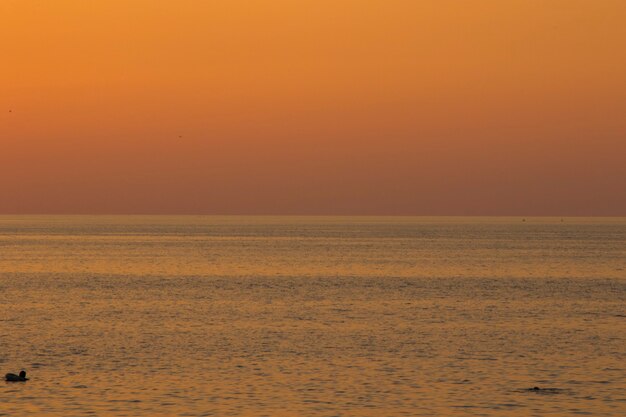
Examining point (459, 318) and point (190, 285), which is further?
point (190, 285)

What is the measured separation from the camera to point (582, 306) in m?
83.8

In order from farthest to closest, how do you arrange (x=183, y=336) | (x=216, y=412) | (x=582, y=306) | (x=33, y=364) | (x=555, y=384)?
(x=582, y=306) < (x=183, y=336) < (x=33, y=364) < (x=555, y=384) < (x=216, y=412)

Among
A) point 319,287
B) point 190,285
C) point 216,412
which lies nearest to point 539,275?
point 319,287

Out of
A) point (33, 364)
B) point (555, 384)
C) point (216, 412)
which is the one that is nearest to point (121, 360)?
point (33, 364)

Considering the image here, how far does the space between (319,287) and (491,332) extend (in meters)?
41.1

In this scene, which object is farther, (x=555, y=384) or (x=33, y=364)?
(x=33, y=364)

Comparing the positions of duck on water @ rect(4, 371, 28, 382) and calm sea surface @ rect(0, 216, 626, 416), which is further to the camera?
duck on water @ rect(4, 371, 28, 382)

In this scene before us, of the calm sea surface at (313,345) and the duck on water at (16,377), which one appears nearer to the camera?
the calm sea surface at (313,345)

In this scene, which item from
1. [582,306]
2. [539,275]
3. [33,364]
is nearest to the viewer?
[33,364]

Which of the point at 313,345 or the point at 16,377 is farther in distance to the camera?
the point at 313,345

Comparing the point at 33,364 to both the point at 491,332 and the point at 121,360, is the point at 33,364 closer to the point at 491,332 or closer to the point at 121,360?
the point at 121,360

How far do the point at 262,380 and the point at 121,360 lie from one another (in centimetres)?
913

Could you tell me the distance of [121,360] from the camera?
172ft

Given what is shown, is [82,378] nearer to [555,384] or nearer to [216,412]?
[216,412]
